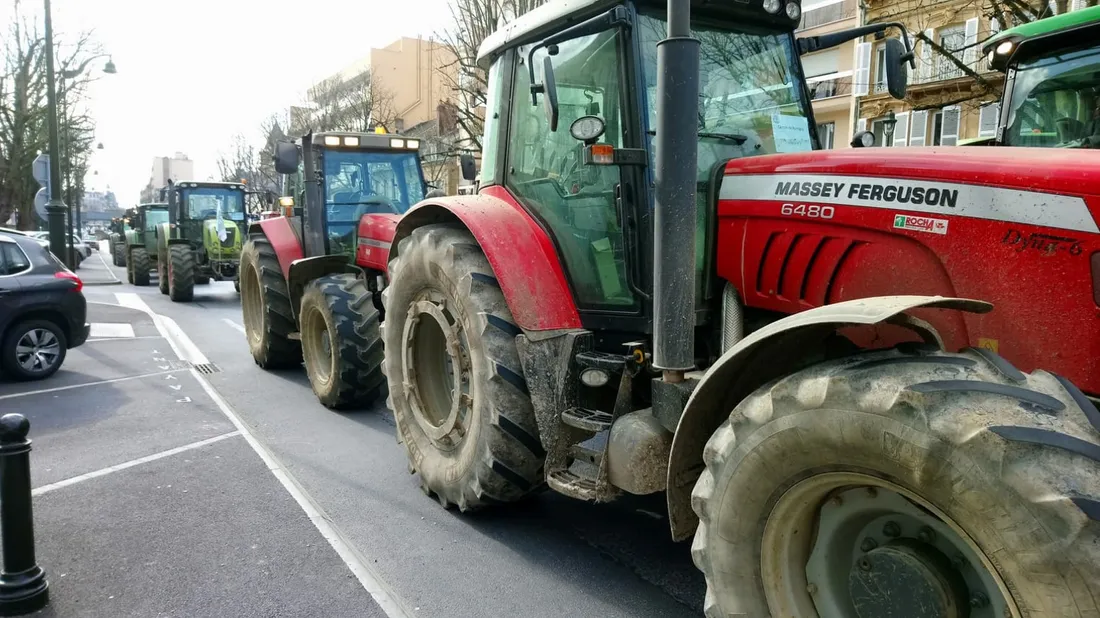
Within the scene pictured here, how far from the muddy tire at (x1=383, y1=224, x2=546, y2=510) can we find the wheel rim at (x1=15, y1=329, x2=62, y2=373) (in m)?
5.83

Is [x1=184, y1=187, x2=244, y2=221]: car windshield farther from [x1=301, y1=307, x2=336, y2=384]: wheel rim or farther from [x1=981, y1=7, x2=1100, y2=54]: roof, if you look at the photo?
[x1=981, y1=7, x2=1100, y2=54]: roof

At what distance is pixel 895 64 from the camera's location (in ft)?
11.6

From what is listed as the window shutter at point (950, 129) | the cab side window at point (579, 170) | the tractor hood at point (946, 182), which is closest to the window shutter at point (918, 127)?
the window shutter at point (950, 129)

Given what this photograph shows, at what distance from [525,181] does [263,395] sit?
15.0 feet

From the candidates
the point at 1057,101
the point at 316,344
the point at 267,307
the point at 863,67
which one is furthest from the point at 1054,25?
the point at 863,67

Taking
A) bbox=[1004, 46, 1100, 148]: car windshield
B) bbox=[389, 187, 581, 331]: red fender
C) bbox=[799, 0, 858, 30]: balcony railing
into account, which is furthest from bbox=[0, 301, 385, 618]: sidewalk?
bbox=[799, 0, 858, 30]: balcony railing

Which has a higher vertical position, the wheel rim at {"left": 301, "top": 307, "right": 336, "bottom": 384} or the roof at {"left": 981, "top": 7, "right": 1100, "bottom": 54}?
the roof at {"left": 981, "top": 7, "right": 1100, "bottom": 54}

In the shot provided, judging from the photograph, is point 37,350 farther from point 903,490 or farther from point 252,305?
point 903,490

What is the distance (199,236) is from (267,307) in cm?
1143

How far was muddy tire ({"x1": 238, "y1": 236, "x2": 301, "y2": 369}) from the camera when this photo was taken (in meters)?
8.04

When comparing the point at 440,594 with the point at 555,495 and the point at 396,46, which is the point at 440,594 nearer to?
the point at 555,495

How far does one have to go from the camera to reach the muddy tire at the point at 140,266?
21328mm

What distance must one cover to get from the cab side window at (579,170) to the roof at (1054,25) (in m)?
3.44

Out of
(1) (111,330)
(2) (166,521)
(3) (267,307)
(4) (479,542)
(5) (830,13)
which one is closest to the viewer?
(4) (479,542)
